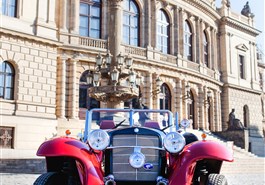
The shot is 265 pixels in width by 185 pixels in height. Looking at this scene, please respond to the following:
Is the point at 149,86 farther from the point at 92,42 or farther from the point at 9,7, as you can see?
the point at 9,7

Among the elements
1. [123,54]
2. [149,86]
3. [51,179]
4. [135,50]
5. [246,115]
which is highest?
[135,50]

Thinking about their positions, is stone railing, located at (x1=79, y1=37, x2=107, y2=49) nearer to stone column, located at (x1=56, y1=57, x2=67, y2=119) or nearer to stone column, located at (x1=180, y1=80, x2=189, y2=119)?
stone column, located at (x1=56, y1=57, x2=67, y2=119)

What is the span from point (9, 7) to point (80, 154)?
66.3 feet

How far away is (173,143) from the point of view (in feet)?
19.5

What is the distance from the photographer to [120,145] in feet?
19.7

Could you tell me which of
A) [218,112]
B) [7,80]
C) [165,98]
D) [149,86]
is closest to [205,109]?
[218,112]

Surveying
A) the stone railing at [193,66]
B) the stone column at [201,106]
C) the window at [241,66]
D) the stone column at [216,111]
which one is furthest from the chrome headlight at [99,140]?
the window at [241,66]

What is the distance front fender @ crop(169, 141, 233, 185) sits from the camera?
5.75 meters

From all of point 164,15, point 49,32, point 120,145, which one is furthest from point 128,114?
point 164,15

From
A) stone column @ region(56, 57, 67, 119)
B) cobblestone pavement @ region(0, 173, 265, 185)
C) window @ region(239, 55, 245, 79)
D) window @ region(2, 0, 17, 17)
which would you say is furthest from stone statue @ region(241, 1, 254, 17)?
cobblestone pavement @ region(0, 173, 265, 185)

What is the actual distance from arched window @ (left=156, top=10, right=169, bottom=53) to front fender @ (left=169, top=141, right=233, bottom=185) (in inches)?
1052

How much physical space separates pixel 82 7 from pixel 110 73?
1257cm

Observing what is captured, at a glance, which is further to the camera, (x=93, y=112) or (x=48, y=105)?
(x=48, y=105)

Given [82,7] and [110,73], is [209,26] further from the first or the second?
[110,73]
